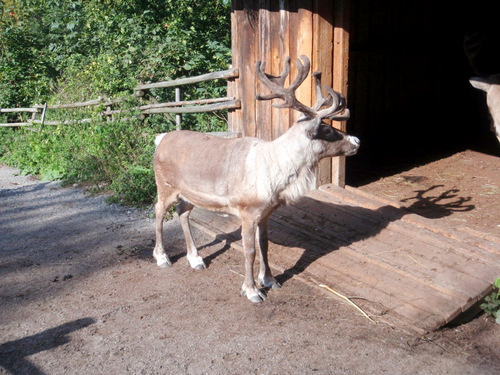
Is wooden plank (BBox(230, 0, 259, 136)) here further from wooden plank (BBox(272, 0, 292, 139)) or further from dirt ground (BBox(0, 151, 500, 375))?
dirt ground (BBox(0, 151, 500, 375))

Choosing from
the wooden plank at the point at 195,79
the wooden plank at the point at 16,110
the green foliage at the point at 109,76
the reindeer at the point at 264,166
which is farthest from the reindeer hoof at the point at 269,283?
the wooden plank at the point at 16,110

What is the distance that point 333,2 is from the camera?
7273 millimetres

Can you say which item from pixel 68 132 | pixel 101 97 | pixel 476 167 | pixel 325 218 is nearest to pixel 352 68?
pixel 476 167

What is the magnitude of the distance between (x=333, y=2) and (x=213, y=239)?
11.6 ft

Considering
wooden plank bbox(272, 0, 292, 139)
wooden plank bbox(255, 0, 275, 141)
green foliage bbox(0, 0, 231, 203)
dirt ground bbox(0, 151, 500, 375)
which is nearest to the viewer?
dirt ground bbox(0, 151, 500, 375)

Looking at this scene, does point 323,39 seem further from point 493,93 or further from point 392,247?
point 392,247

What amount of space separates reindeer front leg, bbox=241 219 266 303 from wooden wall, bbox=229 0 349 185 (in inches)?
101

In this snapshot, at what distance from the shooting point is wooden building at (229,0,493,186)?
7434mm

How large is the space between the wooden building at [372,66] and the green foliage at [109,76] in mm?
2542

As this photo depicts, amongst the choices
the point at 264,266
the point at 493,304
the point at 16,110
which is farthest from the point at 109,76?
the point at 493,304

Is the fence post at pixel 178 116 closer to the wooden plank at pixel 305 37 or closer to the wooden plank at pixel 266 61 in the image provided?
the wooden plank at pixel 266 61

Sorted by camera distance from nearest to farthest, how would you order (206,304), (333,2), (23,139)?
(206,304) < (333,2) < (23,139)

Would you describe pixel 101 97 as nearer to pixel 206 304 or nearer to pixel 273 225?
pixel 273 225

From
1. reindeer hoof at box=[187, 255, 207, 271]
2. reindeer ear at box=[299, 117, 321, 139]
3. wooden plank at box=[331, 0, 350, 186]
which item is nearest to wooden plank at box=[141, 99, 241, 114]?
wooden plank at box=[331, 0, 350, 186]
